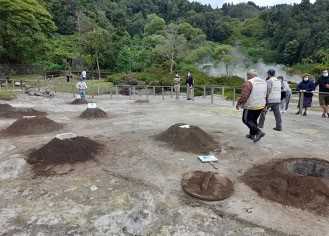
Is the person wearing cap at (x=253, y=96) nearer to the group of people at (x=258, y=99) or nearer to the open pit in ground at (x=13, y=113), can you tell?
the group of people at (x=258, y=99)

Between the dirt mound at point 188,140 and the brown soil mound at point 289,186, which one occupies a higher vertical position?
the dirt mound at point 188,140

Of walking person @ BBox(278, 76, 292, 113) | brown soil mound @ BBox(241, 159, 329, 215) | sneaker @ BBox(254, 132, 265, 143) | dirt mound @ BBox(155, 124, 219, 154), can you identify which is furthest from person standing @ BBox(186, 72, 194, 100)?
brown soil mound @ BBox(241, 159, 329, 215)

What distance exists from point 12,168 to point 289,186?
184 inches

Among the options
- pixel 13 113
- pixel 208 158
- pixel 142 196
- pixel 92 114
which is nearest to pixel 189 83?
pixel 92 114

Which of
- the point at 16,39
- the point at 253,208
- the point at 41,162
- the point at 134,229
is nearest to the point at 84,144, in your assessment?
the point at 41,162

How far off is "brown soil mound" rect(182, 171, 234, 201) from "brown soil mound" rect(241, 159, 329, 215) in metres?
0.44

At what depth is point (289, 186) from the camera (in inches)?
181

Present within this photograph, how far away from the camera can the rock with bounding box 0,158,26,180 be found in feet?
17.3

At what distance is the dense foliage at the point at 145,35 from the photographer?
34156mm

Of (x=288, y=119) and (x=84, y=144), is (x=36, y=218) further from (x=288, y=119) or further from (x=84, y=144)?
(x=288, y=119)

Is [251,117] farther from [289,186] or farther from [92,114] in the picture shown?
[92,114]

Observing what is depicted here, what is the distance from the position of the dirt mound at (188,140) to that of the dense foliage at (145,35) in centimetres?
2959

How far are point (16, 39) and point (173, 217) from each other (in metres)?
33.1

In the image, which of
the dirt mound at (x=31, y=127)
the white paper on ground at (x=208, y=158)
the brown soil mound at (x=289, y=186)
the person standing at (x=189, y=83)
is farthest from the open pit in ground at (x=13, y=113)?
the brown soil mound at (x=289, y=186)
